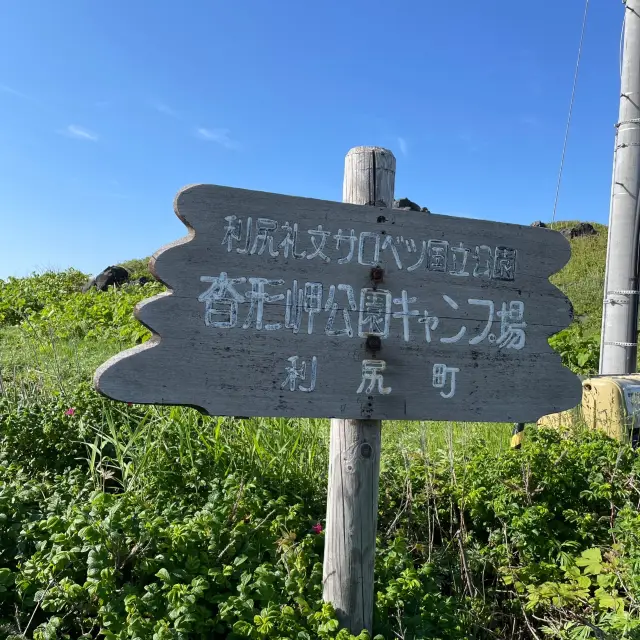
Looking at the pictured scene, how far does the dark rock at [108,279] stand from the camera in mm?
16578

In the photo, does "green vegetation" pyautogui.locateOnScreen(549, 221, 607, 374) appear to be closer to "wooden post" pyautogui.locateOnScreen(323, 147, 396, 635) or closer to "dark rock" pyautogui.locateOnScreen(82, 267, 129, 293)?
"wooden post" pyautogui.locateOnScreen(323, 147, 396, 635)

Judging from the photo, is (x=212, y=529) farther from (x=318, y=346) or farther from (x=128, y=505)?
(x=318, y=346)

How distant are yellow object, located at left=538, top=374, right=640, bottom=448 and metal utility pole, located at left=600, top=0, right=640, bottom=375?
639 millimetres

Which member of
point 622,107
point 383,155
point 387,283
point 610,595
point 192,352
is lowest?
point 610,595

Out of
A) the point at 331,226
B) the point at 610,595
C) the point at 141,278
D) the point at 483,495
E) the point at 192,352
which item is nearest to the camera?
the point at 192,352

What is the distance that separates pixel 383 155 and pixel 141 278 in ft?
52.1

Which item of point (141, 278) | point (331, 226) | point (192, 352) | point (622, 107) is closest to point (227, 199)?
point (331, 226)

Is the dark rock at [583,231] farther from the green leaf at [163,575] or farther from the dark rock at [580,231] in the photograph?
the green leaf at [163,575]

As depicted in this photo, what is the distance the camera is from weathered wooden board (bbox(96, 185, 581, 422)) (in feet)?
6.00

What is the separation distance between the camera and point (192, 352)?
184 cm

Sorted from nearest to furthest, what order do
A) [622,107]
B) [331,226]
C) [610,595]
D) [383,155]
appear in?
[331,226] < [383,155] < [610,595] < [622,107]

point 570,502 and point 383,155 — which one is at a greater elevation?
point 383,155

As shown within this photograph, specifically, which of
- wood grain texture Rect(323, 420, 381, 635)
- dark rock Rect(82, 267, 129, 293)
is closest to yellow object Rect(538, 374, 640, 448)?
wood grain texture Rect(323, 420, 381, 635)

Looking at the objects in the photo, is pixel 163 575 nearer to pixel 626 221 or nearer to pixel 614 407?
pixel 614 407
